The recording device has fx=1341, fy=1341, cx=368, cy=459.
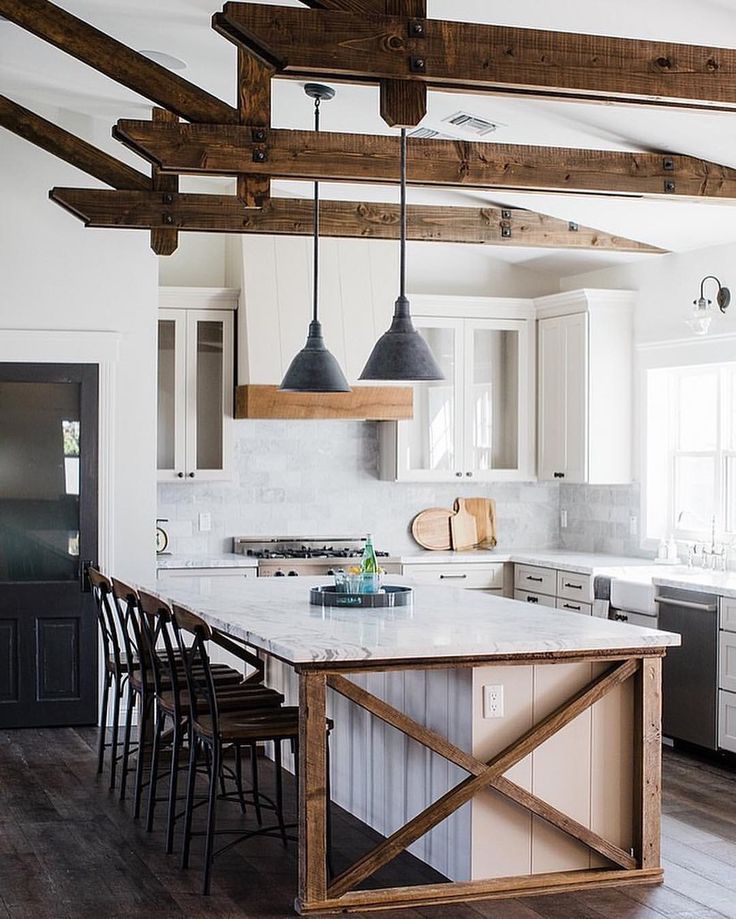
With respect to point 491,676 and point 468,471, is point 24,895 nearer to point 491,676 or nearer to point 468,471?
point 491,676

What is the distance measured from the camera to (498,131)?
6465 millimetres

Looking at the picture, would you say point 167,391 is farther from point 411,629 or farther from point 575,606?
point 411,629

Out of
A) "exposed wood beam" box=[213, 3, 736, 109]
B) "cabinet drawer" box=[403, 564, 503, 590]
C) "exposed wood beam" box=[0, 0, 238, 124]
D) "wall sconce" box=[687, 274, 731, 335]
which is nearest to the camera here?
"exposed wood beam" box=[213, 3, 736, 109]

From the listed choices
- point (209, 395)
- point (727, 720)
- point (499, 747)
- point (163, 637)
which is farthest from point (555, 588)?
point (499, 747)

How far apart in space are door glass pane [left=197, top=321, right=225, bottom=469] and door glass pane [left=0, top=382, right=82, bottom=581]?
→ 983 millimetres

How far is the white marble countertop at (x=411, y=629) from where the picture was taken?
14.3 ft

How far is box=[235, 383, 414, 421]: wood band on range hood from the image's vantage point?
26.8 ft

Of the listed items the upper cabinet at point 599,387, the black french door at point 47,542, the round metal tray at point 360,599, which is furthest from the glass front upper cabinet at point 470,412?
the round metal tray at point 360,599

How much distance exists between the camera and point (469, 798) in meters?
4.48

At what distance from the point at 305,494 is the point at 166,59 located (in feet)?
10.8

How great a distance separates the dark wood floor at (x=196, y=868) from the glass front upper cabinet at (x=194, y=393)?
8.22ft

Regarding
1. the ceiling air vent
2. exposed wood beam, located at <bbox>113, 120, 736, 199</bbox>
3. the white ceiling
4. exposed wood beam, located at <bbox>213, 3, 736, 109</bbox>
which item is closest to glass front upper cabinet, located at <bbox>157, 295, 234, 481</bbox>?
the white ceiling

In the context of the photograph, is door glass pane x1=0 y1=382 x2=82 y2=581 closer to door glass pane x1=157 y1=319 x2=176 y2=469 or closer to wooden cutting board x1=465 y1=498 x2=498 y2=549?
door glass pane x1=157 y1=319 x2=176 y2=469

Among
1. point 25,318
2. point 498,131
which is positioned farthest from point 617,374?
point 25,318
